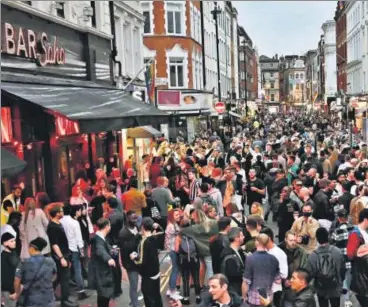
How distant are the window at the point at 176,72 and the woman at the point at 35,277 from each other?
33564 millimetres

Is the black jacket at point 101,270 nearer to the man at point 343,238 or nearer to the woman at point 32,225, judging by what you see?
the woman at point 32,225

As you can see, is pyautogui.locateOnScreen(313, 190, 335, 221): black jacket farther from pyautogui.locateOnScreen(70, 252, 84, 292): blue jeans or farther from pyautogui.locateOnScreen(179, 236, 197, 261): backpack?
pyautogui.locateOnScreen(70, 252, 84, 292): blue jeans

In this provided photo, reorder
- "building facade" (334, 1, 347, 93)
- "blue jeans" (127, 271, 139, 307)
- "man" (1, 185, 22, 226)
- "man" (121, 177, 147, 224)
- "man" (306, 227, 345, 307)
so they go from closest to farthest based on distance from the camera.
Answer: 1. "man" (306, 227, 345, 307)
2. "blue jeans" (127, 271, 139, 307)
3. "man" (1, 185, 22, 226)
4. "man" (121, 177, 147, 224)
5. "building facade" (334, 1, 347, 93)

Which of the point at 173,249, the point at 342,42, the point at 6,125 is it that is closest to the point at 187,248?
the point at 173,249

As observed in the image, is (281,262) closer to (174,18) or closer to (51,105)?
(51,105)

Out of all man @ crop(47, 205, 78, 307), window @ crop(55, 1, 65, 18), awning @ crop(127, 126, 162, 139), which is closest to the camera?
man @ crop(47, 205, 78, 307)

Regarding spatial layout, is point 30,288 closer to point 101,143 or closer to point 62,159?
point 62,159

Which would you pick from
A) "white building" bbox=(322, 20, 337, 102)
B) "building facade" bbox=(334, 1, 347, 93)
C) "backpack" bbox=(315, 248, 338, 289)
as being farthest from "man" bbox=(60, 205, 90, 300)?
"white building" bbox=(322, 20, 337, 102)

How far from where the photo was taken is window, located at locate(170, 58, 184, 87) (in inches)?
1605

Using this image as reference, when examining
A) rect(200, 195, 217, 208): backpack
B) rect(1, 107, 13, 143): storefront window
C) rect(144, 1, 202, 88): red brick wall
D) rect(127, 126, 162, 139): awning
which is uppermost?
rect(144, 1, 202, 88): red brick wall

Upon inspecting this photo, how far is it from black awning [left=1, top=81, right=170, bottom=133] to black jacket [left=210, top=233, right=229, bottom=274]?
14.3ft

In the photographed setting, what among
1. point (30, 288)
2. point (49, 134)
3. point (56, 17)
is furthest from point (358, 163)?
point (30, 288)

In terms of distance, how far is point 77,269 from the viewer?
33.1 ft

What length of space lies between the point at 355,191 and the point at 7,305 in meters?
6.78
